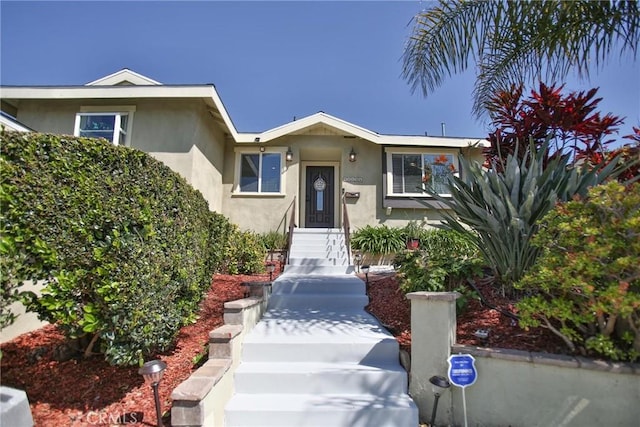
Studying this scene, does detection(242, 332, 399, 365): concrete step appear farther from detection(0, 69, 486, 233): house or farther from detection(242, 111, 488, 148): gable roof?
detection(242, 111, 488, 148): gable roof

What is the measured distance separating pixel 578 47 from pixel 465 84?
1.83 meters

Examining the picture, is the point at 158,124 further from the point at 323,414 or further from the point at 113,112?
the point at 323,414

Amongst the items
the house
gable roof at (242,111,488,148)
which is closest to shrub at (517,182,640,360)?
the house

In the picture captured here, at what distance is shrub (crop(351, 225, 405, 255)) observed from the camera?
9.18 meters

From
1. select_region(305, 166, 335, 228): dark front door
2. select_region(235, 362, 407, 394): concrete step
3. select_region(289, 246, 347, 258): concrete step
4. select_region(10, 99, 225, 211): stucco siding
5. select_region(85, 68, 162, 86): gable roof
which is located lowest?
select_region(235, 362, 407, 394): concrete step

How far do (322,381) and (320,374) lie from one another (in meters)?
0.07

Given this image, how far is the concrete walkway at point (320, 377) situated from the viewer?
2861 mm

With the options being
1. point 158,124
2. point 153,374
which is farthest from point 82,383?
point 158,124

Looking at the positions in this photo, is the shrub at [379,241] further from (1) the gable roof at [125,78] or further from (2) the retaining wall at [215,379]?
(1) the gable roof at [125,78]

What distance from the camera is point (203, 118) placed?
8766 mm

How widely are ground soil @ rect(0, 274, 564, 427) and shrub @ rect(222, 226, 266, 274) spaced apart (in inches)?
117

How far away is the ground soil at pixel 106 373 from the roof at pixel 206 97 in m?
6.21

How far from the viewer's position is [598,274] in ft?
8.14

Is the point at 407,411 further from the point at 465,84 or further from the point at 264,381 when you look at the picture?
the point at 465,84
